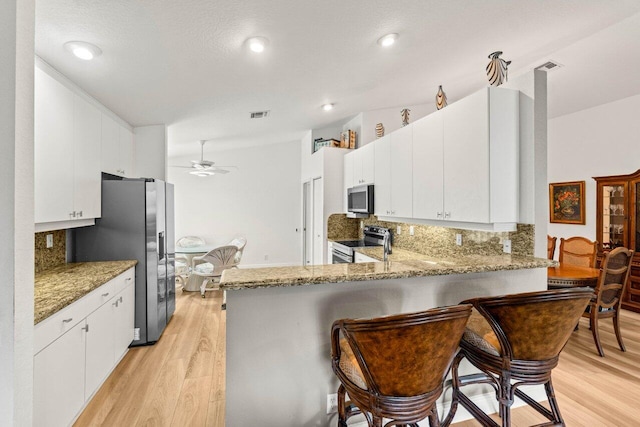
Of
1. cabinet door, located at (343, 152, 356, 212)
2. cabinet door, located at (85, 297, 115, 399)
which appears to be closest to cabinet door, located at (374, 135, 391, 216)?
cabinet door, located at (343, 152, 356, 212)

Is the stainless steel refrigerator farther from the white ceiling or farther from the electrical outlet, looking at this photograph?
the electrical outlet

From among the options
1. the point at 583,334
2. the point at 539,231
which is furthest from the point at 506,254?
the point at 583,334

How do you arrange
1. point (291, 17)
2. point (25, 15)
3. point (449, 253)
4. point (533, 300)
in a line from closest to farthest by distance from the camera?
→ 1. point (25, 15)
2. point (533, 300)
3. point (291, 17)
4. point (449, 253)

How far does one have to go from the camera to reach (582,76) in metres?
3.56

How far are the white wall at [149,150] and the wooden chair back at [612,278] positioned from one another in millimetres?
4921

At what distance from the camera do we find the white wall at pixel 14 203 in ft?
3.40

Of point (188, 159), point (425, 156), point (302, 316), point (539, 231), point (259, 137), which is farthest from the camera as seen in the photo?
point (188, 159)

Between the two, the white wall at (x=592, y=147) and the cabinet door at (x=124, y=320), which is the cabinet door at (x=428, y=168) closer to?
the cabinet door at (x=124, y=320)

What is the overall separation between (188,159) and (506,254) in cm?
617

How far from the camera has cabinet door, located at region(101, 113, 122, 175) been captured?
290 cm

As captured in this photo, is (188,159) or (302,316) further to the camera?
(188,159)

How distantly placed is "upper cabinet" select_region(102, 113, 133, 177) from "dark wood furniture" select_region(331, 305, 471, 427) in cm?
290

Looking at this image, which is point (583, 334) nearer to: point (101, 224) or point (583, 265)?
point (583, 265)

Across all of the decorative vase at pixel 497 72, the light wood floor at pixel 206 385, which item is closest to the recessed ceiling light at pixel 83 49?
the light wood floor at pixel 206 385
